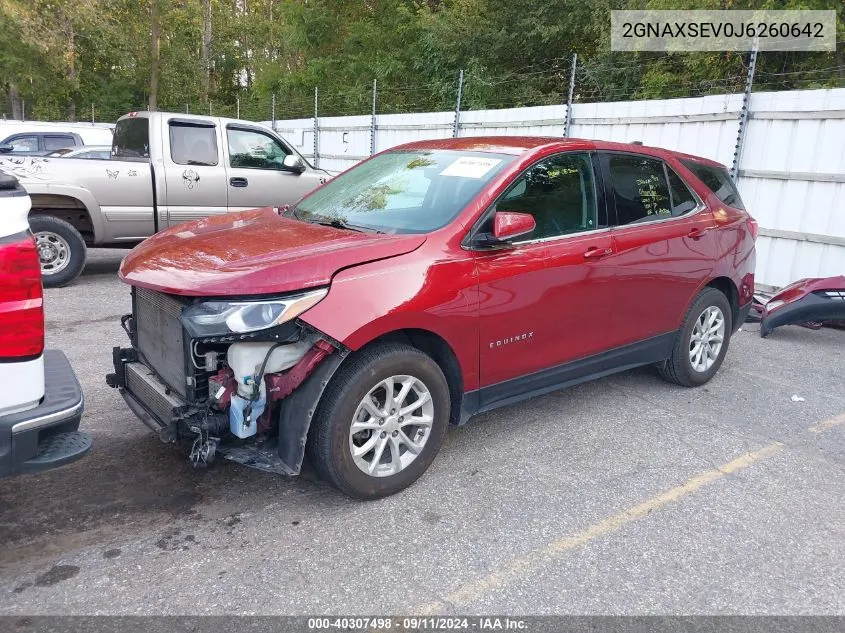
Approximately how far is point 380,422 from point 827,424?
3297 millimetres

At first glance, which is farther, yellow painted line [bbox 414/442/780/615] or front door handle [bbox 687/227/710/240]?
front door handle [bbox 687/227/710/240]

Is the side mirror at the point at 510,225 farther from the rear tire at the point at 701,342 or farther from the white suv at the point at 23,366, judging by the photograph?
the white suv at the point at 23,366

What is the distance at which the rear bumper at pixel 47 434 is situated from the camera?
8.10ft

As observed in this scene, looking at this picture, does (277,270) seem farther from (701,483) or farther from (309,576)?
(701,483)

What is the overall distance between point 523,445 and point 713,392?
1.92 metres

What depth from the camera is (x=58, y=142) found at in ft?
45.6

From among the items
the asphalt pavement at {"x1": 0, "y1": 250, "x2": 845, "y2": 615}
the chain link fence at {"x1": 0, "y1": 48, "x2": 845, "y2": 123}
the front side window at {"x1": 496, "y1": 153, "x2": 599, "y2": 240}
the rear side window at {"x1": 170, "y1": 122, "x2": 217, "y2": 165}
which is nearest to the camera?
the asphalt pavement at {"x1": 0, "y1": 250, "x2": 845, "y2": 615}

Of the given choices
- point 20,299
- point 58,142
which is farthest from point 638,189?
point 58,142

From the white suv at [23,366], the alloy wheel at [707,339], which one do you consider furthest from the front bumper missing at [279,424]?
the alloy wheel at [707,339]

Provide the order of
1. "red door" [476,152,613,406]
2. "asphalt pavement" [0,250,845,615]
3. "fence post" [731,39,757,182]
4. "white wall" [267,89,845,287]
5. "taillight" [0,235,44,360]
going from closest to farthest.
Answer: "taillight" [0,235,44,360], "asphalt pavement" [0,250,845,615], "red door" [476,152,613,406], "white wall" [267,89,845,287], "fence post" [731,39,757,182]

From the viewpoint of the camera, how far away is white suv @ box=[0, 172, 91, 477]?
2.46 m

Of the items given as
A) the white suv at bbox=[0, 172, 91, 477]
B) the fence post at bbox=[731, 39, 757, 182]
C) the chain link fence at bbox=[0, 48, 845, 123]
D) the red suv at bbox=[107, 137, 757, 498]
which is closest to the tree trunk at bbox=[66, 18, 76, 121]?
the chain link fence at bbox=[0, 48, 845, 123]

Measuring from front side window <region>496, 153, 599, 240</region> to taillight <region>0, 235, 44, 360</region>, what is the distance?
2.29 meters

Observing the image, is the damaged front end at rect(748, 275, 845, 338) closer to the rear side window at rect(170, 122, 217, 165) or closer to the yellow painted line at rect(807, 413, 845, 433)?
the yellow painted line at rect(807, 413, 845, 433)
